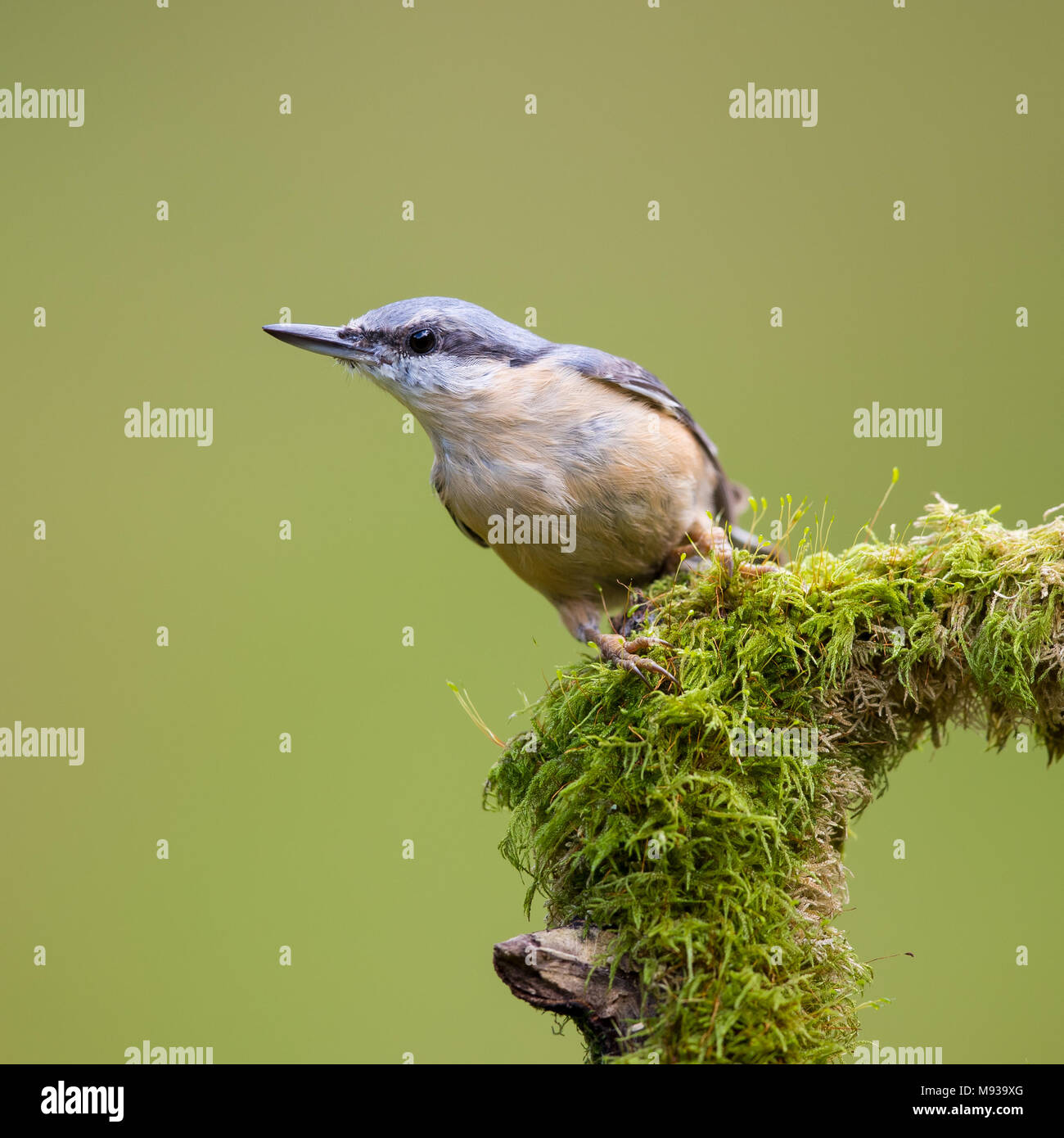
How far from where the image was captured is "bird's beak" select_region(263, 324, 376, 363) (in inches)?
120

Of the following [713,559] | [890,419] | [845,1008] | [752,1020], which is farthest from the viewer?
[890,419]

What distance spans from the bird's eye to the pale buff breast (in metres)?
0.21

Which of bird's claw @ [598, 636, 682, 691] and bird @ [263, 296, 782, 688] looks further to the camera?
bird @ [263, 296, 782, 688]

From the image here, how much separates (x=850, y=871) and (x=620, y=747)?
2.10 feet

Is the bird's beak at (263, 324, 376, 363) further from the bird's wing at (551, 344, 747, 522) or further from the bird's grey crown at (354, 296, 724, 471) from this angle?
the bird's wing at (551, 344, 747, 522)

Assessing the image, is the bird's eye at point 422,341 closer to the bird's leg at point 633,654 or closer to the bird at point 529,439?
the bird at point 529,439

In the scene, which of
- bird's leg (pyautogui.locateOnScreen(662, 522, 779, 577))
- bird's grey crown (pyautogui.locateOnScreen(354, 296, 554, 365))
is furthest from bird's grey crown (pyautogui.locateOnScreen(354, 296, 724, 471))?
bird's leg (pyautogui.locateOnScreen(662, 522, 779, 577))

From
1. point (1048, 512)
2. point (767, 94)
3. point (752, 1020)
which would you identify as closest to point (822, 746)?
point (752, 1020)

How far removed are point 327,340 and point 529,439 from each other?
2.31 feet

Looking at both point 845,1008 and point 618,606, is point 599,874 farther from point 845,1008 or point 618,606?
point 618,606

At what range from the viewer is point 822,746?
2.35 meters

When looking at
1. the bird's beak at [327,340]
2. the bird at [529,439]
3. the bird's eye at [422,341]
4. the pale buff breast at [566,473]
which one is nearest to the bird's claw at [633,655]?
the bird at [529,439]

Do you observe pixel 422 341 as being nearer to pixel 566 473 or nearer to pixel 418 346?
pixel 418 346

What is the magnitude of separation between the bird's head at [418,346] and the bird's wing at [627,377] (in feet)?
0.72
